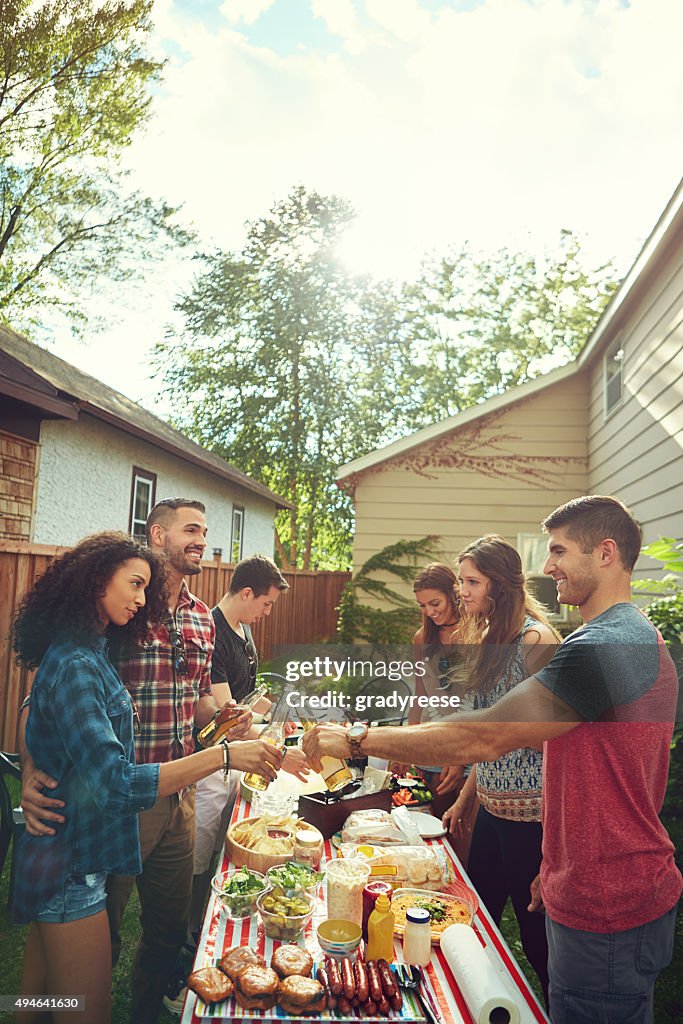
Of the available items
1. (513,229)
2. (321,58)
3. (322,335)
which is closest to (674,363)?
(513,229)

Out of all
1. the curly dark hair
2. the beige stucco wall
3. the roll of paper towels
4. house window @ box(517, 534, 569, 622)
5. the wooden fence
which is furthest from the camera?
the beige stucco wall

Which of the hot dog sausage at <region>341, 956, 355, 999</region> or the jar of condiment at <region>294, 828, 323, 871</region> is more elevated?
the jar of condiment at <region>294, 828, 323, 871</region>

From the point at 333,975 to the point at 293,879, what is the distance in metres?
0.28

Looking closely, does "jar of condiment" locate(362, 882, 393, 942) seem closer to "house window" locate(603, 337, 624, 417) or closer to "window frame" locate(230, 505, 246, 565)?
"window frame" locate(230, 505, 246, 565)

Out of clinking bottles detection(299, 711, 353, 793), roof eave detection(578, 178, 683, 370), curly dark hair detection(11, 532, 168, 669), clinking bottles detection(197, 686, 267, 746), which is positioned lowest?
clinking bottles detection(299, 711, 353, 793)

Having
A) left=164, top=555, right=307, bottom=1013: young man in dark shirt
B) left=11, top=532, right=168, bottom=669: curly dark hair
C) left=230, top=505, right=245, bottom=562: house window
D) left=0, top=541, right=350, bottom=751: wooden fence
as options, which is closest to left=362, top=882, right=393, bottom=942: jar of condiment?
left=11, top=532, right=168, bottom=669: curly dark hair

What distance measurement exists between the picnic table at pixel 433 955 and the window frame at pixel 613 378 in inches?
168

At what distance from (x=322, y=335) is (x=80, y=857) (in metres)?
2.85

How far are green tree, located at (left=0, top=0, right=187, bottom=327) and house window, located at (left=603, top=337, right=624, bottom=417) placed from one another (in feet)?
Answer: 12.5

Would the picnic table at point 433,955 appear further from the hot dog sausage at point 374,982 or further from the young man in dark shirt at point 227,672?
the young man in dark shirt at point 227,672

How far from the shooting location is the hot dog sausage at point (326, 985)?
3.17 feet

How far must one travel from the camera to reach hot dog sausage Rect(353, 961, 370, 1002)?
97 cm

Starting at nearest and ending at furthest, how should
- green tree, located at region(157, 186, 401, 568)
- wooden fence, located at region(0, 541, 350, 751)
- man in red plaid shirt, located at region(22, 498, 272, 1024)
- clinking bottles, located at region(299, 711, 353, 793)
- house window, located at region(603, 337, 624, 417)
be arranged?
clinking bottles, located at region(299, 711, 353, 793) < man in red plaid shirt, located at region(22, 498, 272, 1024) < wooden fence, located at region(0, 541, 350, 751) < green tree, located at region(157, 186, 401, 568) < house window, located at region(603, 337, 624, 417)

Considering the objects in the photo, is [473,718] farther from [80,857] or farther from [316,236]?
[316,236]
